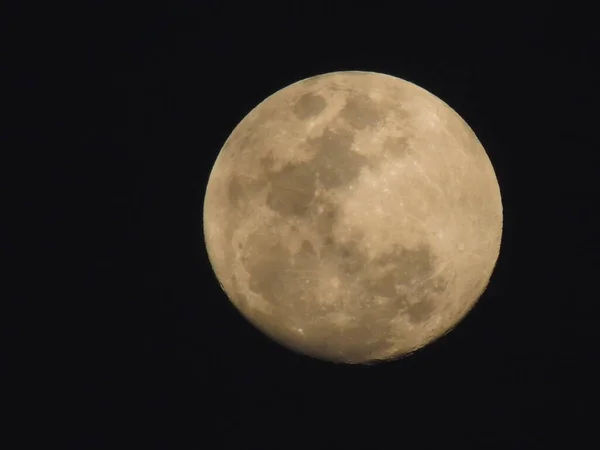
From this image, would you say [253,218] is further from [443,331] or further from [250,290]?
[443,331]

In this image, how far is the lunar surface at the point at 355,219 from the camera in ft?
8.50

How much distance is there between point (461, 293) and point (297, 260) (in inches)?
36.3

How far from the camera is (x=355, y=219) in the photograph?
2.57 meters

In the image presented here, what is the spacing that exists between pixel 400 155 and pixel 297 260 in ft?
2.42

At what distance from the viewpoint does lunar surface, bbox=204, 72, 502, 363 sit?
2.59 metres

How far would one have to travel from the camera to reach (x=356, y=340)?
277 centimetres

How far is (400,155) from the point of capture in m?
2.63

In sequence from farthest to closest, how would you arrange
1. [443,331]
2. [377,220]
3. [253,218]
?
[443,331]
[253,218]
[377,220]

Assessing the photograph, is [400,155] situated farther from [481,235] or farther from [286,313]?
[286,313]

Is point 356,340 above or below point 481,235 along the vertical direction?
below

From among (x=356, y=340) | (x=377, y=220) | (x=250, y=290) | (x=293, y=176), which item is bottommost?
(x=356, y=340)

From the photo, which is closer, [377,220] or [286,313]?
[377,220]

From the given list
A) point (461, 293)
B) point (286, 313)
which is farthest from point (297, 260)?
point (461, 293)

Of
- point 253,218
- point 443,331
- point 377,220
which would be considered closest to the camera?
point 377,220
